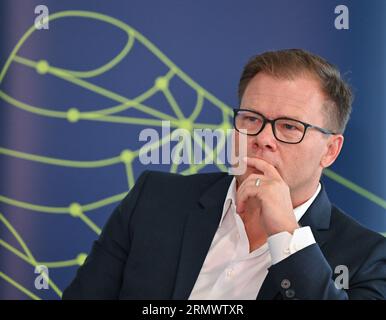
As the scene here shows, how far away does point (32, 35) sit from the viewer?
2.88 metres

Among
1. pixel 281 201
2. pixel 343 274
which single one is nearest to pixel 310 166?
pixel 281 201

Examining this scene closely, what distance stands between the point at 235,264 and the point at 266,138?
380 mm

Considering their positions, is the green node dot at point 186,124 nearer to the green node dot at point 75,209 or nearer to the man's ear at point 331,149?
the green node dot at point 75,209

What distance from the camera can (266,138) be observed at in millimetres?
1950

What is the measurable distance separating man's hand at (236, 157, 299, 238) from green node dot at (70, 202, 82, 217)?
1090 millimetres

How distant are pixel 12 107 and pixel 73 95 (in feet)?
0.90

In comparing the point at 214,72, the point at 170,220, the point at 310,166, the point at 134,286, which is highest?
the point at 214,72

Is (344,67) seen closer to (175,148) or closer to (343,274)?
(175,148)

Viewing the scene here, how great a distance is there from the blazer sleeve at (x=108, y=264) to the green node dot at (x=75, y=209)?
0.78 metres

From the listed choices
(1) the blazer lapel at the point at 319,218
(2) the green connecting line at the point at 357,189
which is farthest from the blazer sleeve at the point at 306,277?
(2) the green connecting line at the point at 357,189

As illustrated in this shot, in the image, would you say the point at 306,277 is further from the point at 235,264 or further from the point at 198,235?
the point at 198,235

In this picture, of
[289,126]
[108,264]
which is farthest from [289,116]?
[108,264]

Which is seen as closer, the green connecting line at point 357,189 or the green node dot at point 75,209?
the green connecting line at point 357,189

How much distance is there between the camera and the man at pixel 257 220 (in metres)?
1.92
